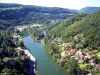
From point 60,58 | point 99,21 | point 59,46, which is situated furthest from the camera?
point 99,21

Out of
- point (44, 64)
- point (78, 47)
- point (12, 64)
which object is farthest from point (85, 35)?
point (12, 64)

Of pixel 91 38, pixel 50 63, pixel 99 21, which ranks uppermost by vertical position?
pixel 99 21

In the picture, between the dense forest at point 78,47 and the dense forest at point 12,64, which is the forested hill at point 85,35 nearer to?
the dense forest at point 78,47

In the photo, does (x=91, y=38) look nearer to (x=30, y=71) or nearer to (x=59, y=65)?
(x=59, y=65)

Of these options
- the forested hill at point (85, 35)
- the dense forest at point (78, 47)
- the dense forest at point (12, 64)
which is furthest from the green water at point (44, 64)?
the forested hill at point (85, 35)

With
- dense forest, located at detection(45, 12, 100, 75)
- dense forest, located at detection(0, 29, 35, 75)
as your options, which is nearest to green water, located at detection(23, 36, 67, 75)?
dense forest, located at detection(45, 12, 100, 75)

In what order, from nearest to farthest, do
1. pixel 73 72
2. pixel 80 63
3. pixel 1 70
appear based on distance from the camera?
pixel 1 70
pixel 73 72
pixel 80 63

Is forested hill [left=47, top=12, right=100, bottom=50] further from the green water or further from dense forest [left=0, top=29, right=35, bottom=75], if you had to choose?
dense forest [left=0, top=29, right=35, bottom=75]

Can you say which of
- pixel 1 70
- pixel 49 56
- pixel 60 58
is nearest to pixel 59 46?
pixel 49 56
